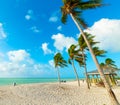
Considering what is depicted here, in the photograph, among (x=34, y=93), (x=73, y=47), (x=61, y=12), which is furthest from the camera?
(x=73, y=47)

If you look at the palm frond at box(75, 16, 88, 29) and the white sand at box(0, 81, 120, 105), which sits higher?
the palm frond at box(75, 16, 88, 29)

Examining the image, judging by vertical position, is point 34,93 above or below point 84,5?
below

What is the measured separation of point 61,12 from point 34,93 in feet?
29.7

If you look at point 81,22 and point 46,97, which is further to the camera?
point 46,97

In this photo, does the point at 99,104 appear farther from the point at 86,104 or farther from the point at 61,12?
the point at 61,12

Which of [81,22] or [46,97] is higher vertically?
[81,22]

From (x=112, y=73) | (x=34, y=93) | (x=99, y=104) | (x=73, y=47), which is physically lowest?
(x=99, y=104)

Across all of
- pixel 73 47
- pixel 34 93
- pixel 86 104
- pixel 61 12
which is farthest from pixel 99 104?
pixel 73 47

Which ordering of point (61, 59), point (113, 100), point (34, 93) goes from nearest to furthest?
1. point (113, 100)
2. point (34, 93)
3. point (61, 59)

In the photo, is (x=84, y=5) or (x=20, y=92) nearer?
(x=84, y=5)

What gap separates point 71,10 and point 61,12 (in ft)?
4.33

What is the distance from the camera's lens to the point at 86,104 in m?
13.7

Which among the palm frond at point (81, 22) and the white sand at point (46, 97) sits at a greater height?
the palm frond at point (81, 22)

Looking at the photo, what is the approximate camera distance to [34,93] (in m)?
17.7
